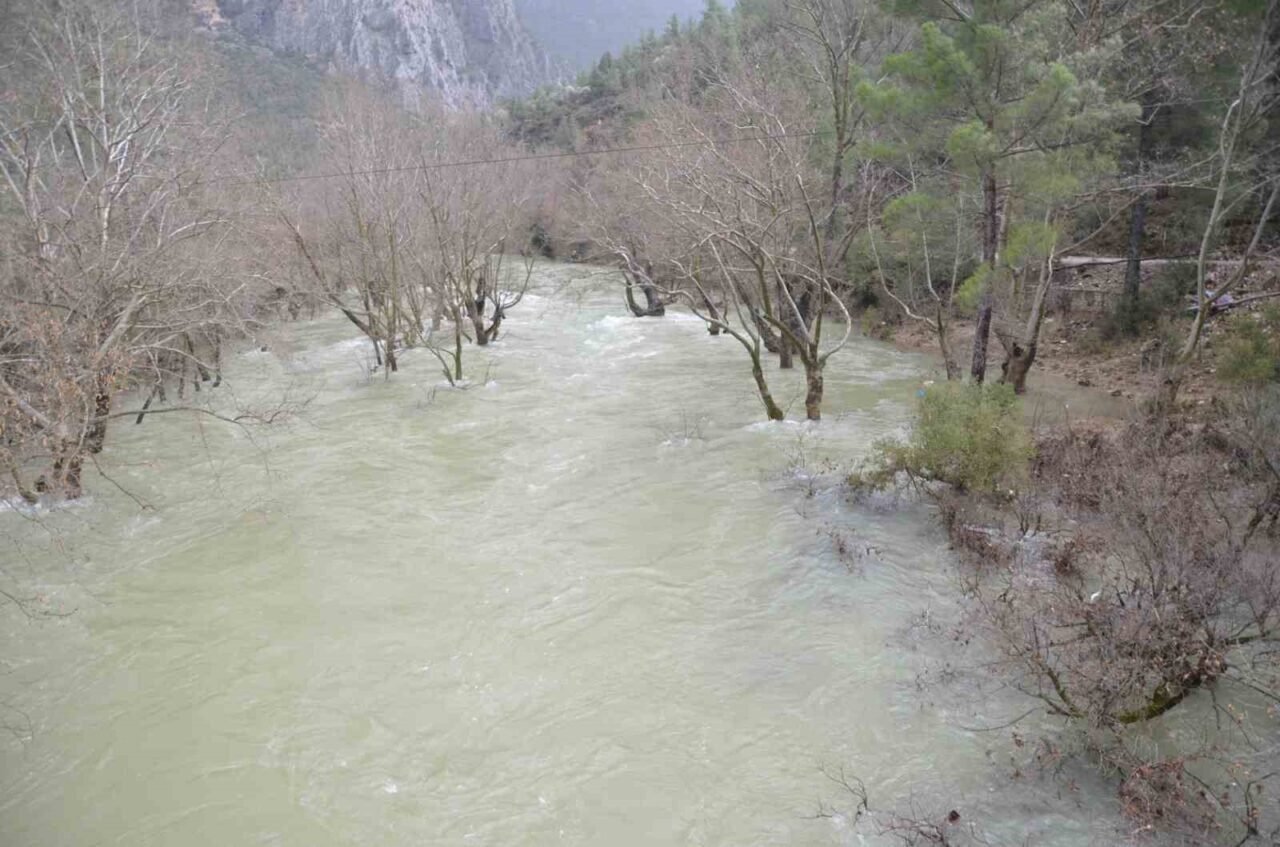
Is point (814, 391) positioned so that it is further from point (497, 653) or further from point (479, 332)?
point (479, 332)

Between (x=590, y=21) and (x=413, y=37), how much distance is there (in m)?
96.2

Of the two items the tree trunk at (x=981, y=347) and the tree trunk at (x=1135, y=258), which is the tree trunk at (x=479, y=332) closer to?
the tree trunk at (x=981, y=347)

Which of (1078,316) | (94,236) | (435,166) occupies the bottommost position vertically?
(1078,316)

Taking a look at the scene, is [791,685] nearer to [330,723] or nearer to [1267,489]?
[330,723]

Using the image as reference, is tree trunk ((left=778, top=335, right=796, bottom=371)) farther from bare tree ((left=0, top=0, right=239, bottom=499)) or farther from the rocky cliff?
the rocky cliff

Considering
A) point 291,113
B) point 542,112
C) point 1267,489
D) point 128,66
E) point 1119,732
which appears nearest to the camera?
point 1119,732

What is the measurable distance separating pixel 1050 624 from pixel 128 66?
18801 millimetres

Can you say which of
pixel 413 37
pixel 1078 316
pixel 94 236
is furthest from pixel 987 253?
pixel 413 37

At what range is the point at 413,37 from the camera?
3885 inches

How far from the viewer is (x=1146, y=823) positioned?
18.3 ft

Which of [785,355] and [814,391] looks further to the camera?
[785,355]

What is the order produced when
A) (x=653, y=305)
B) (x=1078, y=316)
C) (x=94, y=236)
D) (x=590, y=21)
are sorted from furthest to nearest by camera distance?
(x=590, y=21), (x=653, y=305), (x=1078, y=316), (x=94, y=236)

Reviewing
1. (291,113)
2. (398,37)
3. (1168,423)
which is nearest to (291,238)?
(1168,423)

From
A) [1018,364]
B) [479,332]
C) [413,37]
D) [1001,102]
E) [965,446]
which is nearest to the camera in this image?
[965,446]
